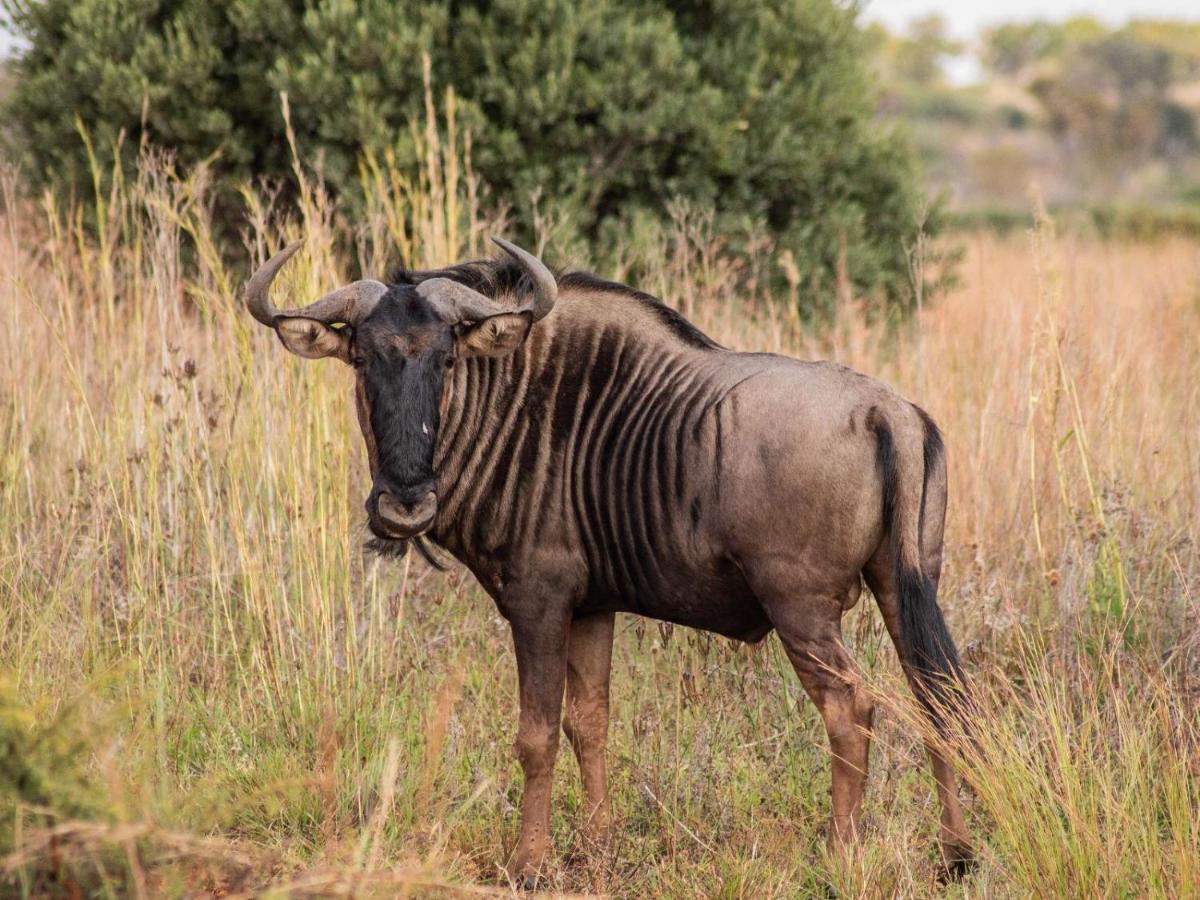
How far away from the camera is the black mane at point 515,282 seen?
455cm

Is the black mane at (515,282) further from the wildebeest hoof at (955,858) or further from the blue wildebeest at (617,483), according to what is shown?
the wildebeest hoof at (955,858)

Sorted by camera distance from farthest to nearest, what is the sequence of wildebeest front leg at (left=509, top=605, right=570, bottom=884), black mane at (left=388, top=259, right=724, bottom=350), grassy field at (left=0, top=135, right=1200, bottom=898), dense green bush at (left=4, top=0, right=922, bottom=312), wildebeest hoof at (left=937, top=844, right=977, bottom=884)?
dense green bush at (left=4, top=0, right=922, bottom=312) < black mane at (left=388, top=259, right=724, bottom=350) < wildebeest front leg at (left=509, top=605, right=570, bottom=884) < wildebeest hoof at (left=937, top=844, right=977, bottom=884) < grassy field at (left=0, top=135, right=1200, bottom=898)

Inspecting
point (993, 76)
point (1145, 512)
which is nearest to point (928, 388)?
point (1145, 512)

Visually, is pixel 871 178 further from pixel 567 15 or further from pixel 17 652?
pixel 17 652

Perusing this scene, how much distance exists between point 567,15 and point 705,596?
193 inches

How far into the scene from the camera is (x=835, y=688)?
13.5ft

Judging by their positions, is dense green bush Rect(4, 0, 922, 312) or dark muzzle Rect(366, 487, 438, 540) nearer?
dark muzzle Rect(366, 487, 438, 540)

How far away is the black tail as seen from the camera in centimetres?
397

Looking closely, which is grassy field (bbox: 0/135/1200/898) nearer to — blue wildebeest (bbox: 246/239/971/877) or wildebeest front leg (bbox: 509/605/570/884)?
wildebeest front leg (bbox: 509/605/570/884)

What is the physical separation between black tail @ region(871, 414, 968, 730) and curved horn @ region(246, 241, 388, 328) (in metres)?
1.61

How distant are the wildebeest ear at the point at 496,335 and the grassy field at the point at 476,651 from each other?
109cm

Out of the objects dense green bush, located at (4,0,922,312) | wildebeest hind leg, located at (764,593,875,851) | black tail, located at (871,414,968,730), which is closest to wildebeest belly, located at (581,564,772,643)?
wildebeest hind leg, located at (764,593,875,851)

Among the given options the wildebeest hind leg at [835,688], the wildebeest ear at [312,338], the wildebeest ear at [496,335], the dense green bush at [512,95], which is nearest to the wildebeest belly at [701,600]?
the wildebeest hind leg at [835,688]

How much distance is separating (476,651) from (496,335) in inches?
72.8
